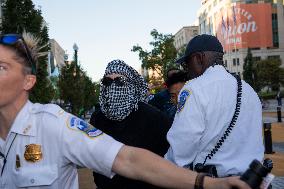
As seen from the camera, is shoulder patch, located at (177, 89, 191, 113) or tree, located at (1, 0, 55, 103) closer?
shoulder patch, located at (177, 89, 191, 113)

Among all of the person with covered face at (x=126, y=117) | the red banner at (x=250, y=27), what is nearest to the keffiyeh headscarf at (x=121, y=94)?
the person with covered face at (x=126, y=117)

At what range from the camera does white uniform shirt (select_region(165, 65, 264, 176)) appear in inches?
112

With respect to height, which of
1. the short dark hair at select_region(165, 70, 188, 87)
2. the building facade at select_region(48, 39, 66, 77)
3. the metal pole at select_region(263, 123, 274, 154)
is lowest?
the metal pole at select_region(263, 123, 274, 154)

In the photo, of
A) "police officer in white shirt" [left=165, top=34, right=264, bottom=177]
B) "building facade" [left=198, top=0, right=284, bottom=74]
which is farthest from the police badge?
"building facade" [left=198, top=0, right=284, bottom=74]

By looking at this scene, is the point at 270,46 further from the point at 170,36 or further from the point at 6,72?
the point at 6,72

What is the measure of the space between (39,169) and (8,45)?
0.61 m

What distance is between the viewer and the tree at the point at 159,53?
37.9m

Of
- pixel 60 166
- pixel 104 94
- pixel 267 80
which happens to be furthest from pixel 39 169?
pixel 267 80

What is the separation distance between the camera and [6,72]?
6.59 ft

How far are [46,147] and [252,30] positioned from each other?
92.8 meters

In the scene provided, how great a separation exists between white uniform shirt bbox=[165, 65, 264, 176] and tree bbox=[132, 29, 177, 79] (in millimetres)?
34663

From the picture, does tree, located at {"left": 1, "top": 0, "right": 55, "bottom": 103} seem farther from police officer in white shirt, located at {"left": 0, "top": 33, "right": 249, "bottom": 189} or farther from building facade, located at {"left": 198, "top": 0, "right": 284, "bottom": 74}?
building facade, located at {"left": 198, "top": 0, "right": 284, "bottom": 74}

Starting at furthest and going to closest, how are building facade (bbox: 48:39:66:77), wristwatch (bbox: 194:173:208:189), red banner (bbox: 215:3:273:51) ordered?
red banner (bbox: 215:3:273:51)
building facade (bbox: 48:39:66:77)
wristwatch (bbox: 194:173:208:189)

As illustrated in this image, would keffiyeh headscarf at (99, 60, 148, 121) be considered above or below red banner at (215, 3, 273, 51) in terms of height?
below
